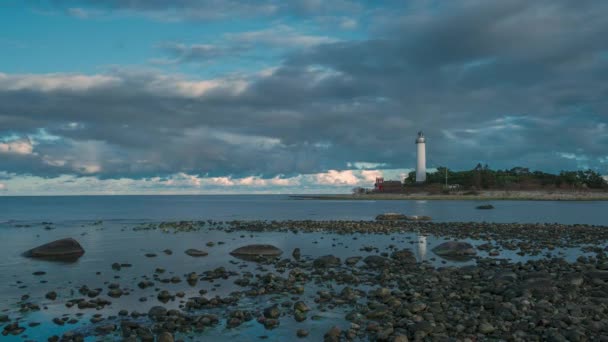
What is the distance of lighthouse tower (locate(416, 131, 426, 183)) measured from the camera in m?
172

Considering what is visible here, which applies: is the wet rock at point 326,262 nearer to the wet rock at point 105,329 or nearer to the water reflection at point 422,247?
the water reflection at point 422,247

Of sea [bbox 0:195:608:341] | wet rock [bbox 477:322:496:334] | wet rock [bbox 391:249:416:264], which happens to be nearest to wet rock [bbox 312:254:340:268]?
sea [bbox 0:195:608:341]

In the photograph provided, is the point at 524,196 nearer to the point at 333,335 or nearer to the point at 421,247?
the point at 421,247

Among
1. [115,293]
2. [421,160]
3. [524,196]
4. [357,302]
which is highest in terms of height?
[421,160]

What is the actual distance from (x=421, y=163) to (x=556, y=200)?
45.6 meters

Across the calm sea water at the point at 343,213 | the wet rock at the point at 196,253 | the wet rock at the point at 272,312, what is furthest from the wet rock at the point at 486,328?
the calm sea water at the point at 343,213

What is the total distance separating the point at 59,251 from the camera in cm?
3019

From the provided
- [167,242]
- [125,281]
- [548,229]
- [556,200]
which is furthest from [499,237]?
[556,200]

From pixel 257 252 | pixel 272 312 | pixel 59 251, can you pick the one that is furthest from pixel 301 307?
pixel 59 251

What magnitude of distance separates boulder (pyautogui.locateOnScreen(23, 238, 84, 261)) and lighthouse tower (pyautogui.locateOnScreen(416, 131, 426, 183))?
152410 mm

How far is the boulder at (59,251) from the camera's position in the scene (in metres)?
29.5

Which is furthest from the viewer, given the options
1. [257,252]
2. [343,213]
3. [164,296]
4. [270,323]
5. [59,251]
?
[343,213]

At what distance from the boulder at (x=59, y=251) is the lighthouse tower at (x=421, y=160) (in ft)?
500

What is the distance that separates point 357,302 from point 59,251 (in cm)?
2187
